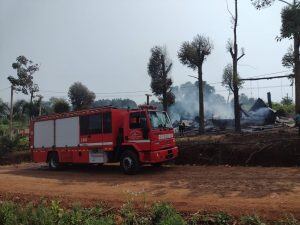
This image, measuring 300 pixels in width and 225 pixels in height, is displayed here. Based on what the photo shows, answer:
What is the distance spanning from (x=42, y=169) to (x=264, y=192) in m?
14.2

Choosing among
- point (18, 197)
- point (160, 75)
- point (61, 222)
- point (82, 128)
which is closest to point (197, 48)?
point (160, 75)

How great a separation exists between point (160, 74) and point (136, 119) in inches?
817

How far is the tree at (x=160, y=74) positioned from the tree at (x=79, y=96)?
10.5m

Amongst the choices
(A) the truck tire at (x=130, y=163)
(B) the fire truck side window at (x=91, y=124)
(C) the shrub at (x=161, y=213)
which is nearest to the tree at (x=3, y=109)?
(B) the fire truck side window at (x=91, y=124)

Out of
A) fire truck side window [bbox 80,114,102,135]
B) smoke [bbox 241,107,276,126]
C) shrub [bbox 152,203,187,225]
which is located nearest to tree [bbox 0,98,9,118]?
smoke [bbox 241,107,276,126]

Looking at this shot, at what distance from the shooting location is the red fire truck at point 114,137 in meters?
17.2

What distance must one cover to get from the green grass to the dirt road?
653 mm

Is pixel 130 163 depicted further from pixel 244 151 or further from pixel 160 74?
pixel 160 74

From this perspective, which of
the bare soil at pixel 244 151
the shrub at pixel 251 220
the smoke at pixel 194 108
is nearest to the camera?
the shrub at pixel 251 220

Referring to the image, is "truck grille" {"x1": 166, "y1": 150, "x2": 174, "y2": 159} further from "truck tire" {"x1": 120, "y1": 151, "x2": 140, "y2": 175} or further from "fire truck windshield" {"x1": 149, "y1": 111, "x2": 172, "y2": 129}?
"truck tire" {"x1": 120, "y1": 151, "x2": 140, "y2": 175}

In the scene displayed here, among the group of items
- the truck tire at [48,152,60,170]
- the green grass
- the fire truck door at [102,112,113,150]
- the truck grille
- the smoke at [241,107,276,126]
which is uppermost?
the smoke at [241,107,276,126]

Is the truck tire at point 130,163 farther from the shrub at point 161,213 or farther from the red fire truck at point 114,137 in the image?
the shrub at point 161,213

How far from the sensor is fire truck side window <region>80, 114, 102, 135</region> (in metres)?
18.7

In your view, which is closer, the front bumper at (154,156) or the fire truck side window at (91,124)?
the front bumper at (154,156)
